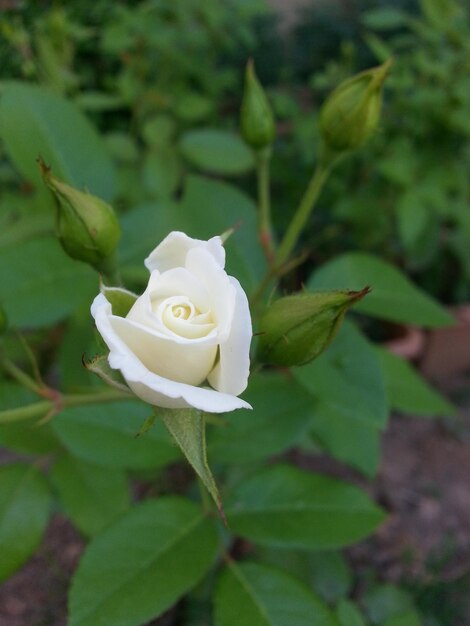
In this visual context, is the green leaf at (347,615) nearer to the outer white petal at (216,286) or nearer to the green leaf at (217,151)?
the outer white petal at (216,286)

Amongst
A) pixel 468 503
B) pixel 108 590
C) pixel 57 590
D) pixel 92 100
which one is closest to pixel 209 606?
pixel 57 590

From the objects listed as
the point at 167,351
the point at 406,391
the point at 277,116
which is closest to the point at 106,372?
the point at 167,351

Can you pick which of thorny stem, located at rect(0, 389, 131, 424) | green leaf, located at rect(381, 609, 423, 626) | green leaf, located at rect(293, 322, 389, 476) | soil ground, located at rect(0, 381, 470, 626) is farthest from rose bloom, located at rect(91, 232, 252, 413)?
soil ground, located at rect(0, 381, 470, 626)

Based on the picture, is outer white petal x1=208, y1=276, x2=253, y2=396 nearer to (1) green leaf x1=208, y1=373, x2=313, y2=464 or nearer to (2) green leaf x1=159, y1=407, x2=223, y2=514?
(2) green leaf x1=159, y1=407, x2=223, y2=514

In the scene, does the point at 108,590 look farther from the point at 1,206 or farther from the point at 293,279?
the point at 293,279

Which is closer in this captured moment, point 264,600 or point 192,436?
point 192,436

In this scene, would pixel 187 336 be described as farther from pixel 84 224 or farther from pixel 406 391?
pixel 406 391

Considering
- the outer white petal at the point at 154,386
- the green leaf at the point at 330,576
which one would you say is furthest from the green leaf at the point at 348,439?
the outer white petal at the point at 154,386
